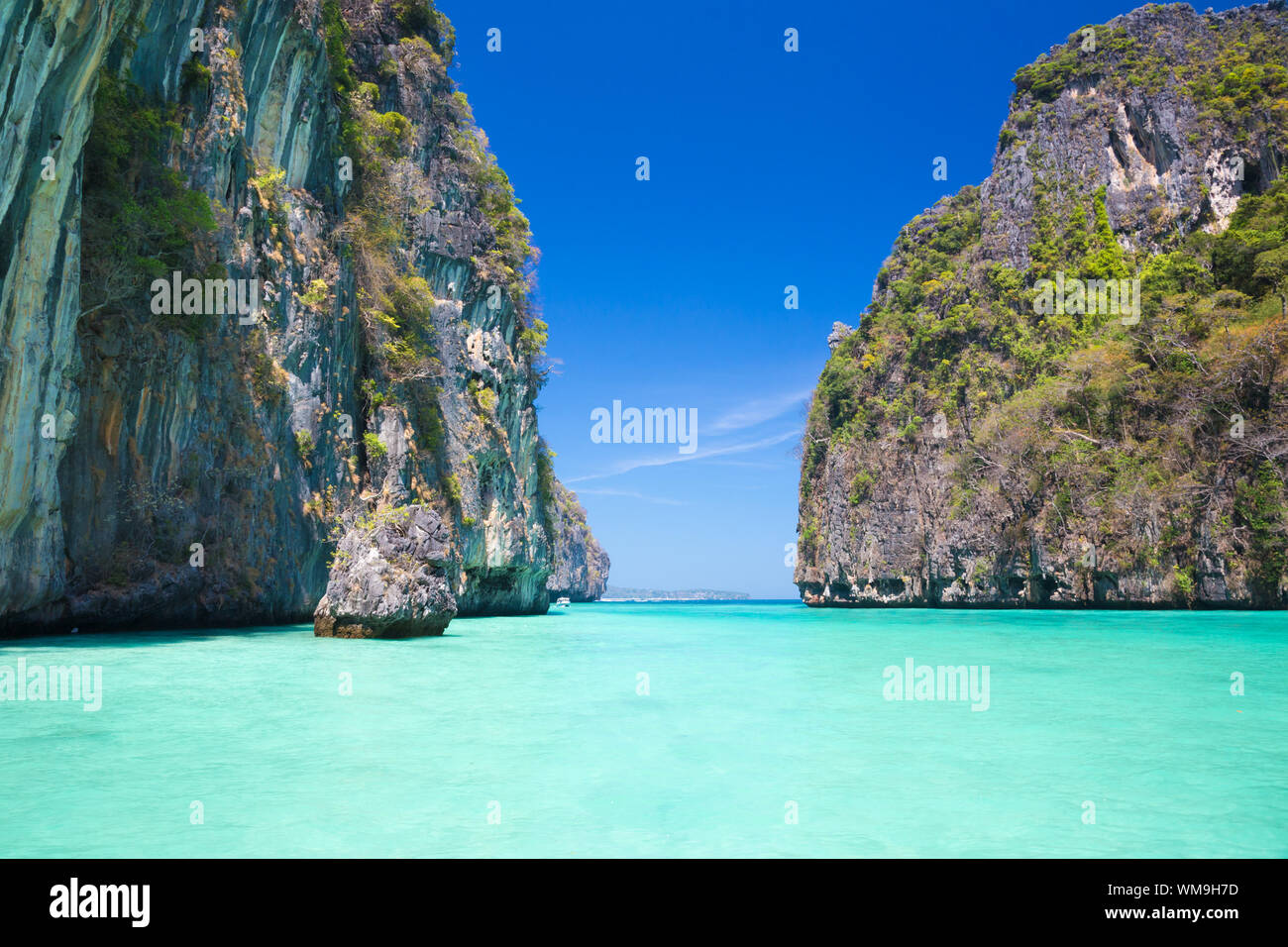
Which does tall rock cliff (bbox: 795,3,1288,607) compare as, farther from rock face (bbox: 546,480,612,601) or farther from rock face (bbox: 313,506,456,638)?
rock face (bbox: 546,480,612,601)

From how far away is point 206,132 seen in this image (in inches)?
670

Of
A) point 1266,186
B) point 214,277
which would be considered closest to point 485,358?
point 214,277

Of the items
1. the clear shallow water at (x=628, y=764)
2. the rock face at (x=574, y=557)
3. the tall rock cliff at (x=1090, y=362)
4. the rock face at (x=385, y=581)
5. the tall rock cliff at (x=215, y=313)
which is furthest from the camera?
the rock face at (x=574, y=557)

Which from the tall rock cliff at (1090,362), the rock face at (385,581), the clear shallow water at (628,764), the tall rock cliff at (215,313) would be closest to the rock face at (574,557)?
the tall rock cliff at (1090,362)

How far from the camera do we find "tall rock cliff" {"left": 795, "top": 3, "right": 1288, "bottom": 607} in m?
26.2

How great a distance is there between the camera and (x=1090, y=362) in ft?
98.8

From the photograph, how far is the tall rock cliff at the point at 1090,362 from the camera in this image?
26.2 m

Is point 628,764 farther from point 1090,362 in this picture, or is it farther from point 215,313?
point 1090,362

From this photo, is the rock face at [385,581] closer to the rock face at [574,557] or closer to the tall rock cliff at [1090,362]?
the tall rock cliff at [1090,362]

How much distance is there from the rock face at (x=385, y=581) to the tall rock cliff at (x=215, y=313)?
349mm

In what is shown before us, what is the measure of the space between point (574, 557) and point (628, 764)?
7931 cm
